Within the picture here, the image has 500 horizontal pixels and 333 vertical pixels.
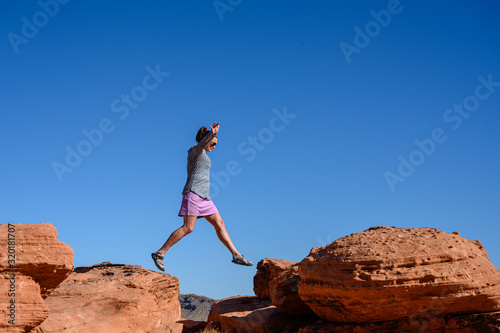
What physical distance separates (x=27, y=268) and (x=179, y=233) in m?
3.00

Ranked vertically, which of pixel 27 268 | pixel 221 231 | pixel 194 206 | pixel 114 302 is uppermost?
pixel 194 206

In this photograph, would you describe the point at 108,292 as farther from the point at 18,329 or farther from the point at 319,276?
the point at 319,276

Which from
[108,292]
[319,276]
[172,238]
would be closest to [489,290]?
[319,276]

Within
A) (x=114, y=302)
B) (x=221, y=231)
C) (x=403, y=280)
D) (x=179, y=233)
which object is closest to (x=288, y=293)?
(x=221, y=231)

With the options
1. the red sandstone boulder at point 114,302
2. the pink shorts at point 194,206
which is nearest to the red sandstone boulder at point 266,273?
the red sandstone boulder at point 114,302

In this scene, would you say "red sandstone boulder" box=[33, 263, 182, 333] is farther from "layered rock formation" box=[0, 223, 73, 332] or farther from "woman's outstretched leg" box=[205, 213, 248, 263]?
"woman's outstretched leg" box=[205, 213, 248, 263]

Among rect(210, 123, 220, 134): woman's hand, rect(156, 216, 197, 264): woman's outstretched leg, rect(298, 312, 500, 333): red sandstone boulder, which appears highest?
rect(210, 123, 220, 134): woman's hand

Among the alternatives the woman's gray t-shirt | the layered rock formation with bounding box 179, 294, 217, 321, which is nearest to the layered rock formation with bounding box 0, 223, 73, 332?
the woman's gray t-shirt

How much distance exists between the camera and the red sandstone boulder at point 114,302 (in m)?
7.66

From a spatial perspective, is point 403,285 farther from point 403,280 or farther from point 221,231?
point 221,231

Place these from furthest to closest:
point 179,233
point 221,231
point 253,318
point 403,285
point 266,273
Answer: point 266,273, point 253,318, point 221,231, point 179,233, point 403,285

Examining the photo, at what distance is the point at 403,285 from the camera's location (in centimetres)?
669

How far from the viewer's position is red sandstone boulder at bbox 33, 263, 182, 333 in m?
7.66

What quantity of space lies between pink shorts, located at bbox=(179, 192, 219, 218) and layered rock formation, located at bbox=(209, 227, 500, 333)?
82.6 inches
